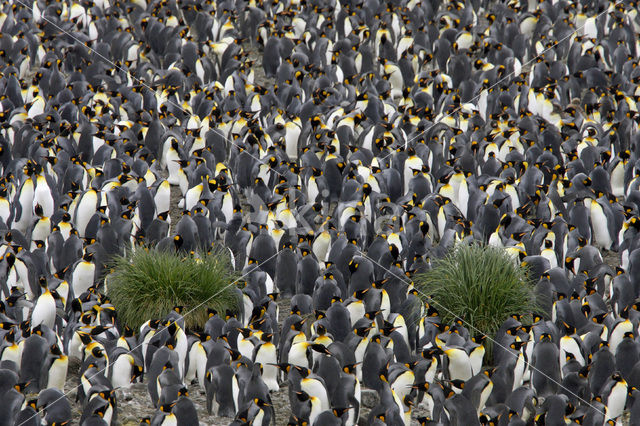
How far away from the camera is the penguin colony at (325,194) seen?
977 centimetres

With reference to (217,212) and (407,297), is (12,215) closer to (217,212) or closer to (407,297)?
(217,212)

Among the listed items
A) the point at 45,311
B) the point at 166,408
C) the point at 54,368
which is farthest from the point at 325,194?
the point at 166,408

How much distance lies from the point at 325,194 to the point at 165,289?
319 cm

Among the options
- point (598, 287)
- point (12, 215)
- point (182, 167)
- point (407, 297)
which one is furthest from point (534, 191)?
point (12, 215)

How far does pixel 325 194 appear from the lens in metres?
13.6

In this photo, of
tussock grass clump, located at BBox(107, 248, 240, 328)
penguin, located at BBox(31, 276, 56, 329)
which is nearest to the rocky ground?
penguin, located at BBox(31, 276, 56, 329)

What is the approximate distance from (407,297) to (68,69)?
898cm

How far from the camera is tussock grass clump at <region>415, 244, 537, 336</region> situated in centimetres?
1084

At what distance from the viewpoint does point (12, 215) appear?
1295cm

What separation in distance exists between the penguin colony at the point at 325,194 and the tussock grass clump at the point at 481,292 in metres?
0.16

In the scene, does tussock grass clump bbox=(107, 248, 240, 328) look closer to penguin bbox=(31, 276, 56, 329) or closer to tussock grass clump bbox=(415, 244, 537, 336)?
penguin bbox=(31, 276, 56, 329)

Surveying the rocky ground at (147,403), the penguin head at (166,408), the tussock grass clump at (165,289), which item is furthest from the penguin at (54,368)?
the penguin head at (166,408)

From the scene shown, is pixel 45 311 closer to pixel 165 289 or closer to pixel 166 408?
pixel 165 289

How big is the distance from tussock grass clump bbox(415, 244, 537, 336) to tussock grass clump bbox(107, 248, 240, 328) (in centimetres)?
215
